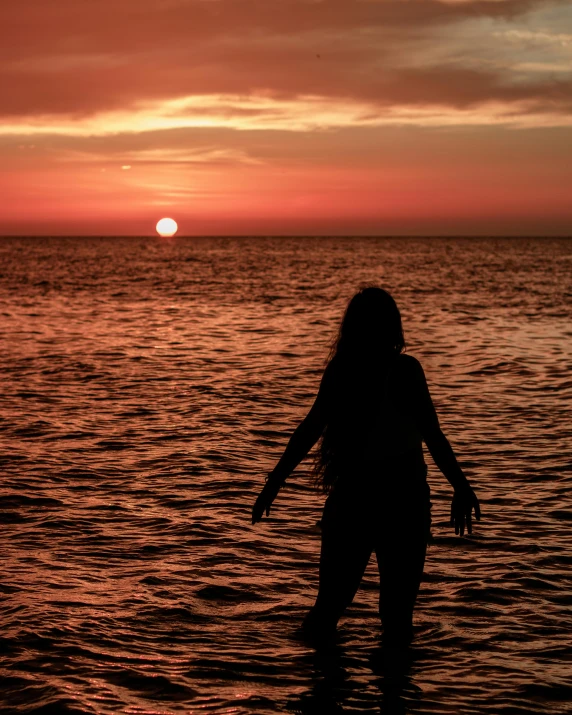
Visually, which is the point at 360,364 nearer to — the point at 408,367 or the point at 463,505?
the point at 408,367

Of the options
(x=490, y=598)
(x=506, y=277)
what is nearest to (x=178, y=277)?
(x=506, y=277)

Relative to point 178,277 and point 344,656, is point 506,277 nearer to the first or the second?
point 178,277

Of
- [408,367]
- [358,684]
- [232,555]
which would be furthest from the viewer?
[232,555]

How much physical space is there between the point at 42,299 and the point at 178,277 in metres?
25.6

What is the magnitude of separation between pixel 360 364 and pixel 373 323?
0.22 meters

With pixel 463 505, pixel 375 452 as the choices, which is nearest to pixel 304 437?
pixel 375 452

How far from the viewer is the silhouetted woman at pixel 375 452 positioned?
4586mm

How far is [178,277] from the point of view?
6594cm

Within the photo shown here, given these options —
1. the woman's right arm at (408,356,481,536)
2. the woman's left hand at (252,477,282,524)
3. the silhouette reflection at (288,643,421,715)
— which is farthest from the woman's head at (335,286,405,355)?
the silhouette reflection at (288,643,421,715)

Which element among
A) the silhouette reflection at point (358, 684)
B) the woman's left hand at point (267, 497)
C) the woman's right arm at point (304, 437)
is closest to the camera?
the woman's right arm at point (304, 437)

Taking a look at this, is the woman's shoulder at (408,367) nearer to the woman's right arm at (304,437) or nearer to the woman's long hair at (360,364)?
the woman's long hair at (360,364)

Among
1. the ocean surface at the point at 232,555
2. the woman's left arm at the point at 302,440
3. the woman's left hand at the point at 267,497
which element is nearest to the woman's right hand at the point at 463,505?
the woman's left arm at the point at 302,440

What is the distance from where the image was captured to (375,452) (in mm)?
4617

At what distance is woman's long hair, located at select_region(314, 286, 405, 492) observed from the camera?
4.59 m
